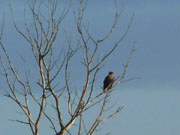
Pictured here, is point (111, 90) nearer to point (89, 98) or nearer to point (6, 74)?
point (89, 98)

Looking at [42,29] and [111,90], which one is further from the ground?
[42,29]

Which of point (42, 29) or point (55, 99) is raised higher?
point (42, 29)

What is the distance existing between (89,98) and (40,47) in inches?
77.7

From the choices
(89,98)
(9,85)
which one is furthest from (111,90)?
(9,85)

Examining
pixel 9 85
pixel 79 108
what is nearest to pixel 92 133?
pixel 79 108

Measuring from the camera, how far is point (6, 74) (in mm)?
29047

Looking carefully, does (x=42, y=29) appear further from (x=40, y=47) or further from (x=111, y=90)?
(x=111, y=90)

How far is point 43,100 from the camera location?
2867 cm

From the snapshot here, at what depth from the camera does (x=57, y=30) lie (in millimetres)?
29297

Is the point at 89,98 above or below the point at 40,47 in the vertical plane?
below

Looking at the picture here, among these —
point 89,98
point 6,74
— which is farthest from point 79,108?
point 6,74

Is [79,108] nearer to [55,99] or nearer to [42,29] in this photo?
[55,99]

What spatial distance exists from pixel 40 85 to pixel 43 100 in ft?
1.41

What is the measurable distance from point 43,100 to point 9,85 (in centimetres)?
100
